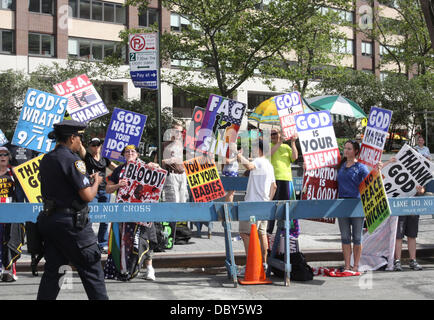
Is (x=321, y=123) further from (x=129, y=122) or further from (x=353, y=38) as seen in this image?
(x=353, y=38)

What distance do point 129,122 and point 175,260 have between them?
7.43 feet

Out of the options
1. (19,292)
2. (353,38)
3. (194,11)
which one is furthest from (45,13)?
(19,292)

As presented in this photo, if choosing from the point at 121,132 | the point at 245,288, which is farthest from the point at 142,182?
the point at 245,288

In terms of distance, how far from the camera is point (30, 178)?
720 cm

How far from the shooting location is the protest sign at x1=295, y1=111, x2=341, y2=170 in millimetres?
7430

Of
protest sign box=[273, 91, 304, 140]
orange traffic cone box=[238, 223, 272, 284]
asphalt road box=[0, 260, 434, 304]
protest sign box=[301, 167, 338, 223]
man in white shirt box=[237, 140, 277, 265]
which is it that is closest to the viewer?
asphalt road box=[0, 260, 434, 304]

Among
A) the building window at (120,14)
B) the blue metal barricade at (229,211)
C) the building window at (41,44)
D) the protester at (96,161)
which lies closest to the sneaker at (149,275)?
the blue metal barricade at (229,211)

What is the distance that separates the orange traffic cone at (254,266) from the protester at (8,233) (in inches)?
113

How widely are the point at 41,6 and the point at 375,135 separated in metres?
36.4

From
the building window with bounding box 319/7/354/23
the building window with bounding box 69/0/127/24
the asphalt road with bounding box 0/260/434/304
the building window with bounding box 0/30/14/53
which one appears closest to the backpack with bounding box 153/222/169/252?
the asphalt road with bounding box 0/260/434/304

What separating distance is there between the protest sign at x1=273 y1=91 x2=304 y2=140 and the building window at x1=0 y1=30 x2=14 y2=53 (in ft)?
111

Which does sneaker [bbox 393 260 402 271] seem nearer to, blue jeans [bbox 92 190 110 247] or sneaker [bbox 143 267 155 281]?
sneaker [bbox 143 267 155 281]

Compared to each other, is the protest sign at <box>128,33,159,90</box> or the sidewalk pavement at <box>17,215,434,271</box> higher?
the protest sign at <box>128,33,159,90</box>

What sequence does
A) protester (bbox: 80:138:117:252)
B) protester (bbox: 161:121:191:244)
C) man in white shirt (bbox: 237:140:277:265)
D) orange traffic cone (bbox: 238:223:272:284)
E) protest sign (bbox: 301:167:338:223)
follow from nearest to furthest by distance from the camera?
1. orange traffic cone (bbox: 238:223:272:284)
2. man in white shirt (bbox: 237:140:277:265)
3. protest sign (bbox: 301:167:338:223)
4. protester (bbox: 80:138:117:252)
5. protester (bbox: 161:121:191:244)
